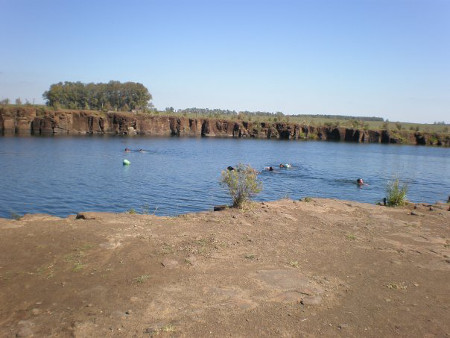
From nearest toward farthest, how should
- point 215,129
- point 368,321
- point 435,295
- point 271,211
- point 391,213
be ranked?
point 368,321, point 435,295, point 271,211, point 391,213, point 215,129

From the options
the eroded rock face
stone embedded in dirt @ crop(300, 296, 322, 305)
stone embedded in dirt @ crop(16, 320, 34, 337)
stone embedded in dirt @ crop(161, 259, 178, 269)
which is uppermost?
the eroded rock face

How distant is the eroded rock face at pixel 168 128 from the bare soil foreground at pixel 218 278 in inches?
2390

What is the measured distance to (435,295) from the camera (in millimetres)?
8164

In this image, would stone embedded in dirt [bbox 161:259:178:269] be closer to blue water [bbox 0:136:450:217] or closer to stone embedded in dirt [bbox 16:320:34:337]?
stone embedded in dirt [bbox 16:320:34:337]

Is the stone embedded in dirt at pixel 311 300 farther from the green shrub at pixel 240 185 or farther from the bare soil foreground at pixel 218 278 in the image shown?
the green shrub at pixel 240 185

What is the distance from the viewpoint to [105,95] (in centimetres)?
11338

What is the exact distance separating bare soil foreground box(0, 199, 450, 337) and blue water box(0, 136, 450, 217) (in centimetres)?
505

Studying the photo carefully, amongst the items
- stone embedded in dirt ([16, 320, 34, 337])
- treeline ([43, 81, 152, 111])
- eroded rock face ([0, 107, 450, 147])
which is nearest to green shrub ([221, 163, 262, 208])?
stone embedded in dirt ([16, 320, 34, 337])

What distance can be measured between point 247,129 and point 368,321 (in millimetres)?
84062

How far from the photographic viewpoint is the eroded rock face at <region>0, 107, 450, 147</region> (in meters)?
66.5

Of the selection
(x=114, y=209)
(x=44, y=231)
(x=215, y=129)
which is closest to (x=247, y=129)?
(x=215, y=129)

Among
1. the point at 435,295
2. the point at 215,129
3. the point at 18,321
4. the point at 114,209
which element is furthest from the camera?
the point at 215,129

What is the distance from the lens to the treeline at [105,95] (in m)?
109

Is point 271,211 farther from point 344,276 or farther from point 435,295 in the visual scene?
point 435,295
